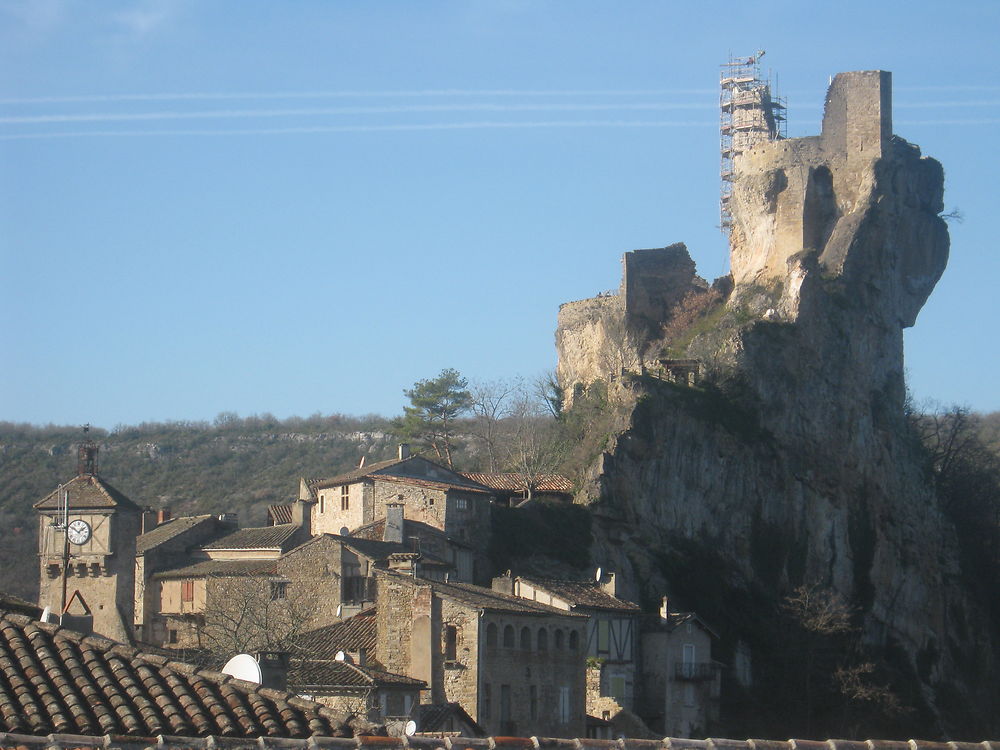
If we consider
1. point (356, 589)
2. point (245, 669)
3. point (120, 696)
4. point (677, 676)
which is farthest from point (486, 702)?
point (120, 696)

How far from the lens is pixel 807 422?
7031cm

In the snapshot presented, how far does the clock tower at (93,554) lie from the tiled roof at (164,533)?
216 inches

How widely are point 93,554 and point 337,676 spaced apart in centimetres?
1628

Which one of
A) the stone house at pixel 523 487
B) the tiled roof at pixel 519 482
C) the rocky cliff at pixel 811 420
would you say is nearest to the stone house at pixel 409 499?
the stone house at pixel 523 487

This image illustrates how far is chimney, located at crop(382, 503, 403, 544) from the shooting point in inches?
2066

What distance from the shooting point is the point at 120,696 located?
702 inches

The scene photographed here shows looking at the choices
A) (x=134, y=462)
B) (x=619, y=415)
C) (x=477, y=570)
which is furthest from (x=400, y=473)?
(x=134, y=462)

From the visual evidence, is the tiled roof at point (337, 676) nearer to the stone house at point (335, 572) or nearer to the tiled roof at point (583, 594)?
the stone house at point (335, 572)

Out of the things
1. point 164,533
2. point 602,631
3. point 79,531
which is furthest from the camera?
point 164,533

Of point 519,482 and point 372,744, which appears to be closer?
point 372,744

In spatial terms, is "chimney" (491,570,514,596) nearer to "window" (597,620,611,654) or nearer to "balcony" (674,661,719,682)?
"window" (597,620,611,654)

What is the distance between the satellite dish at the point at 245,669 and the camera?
21.4m

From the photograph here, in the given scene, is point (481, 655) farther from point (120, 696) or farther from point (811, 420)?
point (811, 420)

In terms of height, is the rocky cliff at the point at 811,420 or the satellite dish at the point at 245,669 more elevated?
the rocky cliff at the point at 811,420
